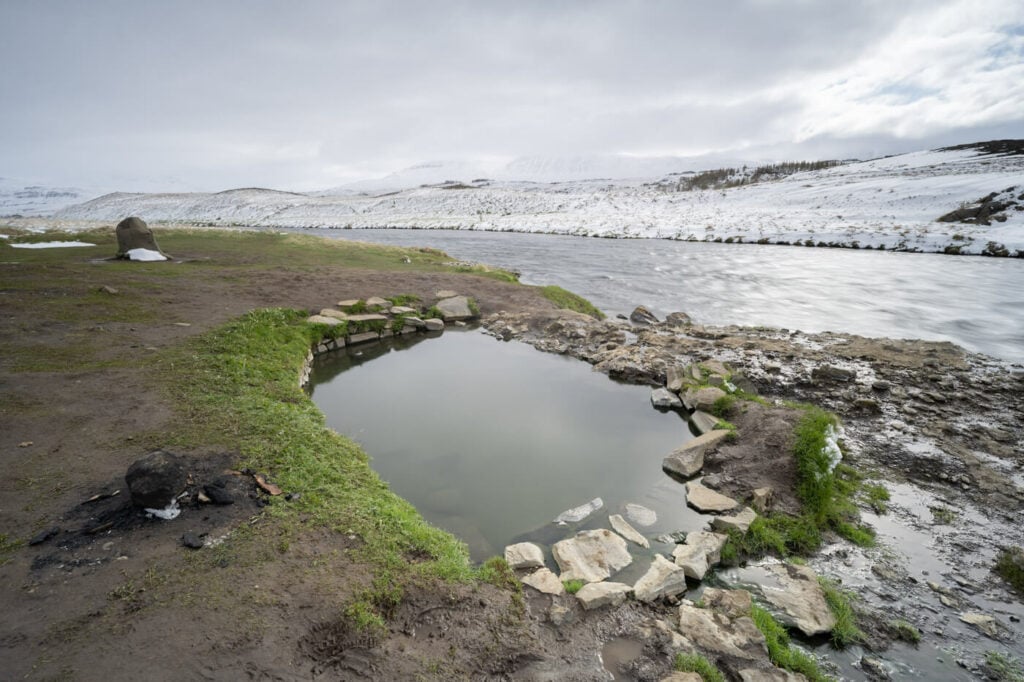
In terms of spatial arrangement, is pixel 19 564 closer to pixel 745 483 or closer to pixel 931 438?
pixel 745 483

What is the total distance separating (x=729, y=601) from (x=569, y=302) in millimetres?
15905

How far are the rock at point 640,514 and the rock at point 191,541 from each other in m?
5.64

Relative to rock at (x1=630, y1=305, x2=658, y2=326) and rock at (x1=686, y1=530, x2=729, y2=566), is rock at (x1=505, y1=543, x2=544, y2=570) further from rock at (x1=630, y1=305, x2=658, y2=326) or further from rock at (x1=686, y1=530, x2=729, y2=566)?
Result: rock at (x1=630, y1=305, x2=658, y2=326)

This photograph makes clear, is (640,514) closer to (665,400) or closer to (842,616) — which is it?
(842,616)

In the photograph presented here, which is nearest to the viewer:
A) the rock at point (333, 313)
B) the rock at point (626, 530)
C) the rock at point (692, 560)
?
the rock at point (692, 560)

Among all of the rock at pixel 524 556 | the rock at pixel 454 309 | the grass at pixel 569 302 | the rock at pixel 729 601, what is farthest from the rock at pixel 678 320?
the rock at pixel 524 556

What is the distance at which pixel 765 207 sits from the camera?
175ft

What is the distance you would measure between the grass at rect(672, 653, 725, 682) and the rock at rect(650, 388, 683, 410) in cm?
675

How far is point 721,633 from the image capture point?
4.60 m

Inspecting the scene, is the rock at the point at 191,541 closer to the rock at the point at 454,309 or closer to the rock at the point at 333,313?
the rock at the point at 333,313

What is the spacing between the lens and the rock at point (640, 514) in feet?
22.0

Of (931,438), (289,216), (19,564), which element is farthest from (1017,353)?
(289,216)

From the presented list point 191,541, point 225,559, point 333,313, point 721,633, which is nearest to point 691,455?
point 721,633

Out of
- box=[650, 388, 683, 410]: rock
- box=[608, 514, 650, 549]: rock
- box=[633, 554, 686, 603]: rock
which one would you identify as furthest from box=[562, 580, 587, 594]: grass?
box=[650, 388, 683, 410]: rock
